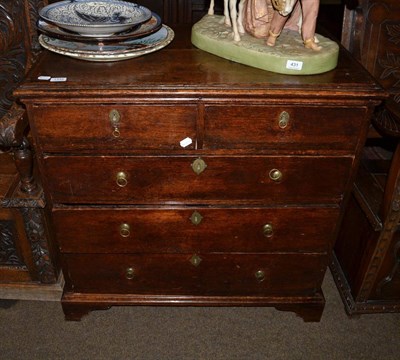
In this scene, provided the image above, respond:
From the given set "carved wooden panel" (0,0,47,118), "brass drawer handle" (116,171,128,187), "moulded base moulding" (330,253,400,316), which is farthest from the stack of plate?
"moulded base moulding" (330,253,400,316)

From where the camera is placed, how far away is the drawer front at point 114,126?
5.20ft

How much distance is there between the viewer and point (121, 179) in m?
1.73

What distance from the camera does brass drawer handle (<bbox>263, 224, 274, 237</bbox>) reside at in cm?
188

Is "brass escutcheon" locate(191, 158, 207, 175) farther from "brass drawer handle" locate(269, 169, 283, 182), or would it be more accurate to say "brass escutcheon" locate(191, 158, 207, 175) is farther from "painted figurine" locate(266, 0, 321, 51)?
"painted figurine" locate(266, 0, 321, 51)

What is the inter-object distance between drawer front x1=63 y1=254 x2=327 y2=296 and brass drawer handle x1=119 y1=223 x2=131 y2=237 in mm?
137

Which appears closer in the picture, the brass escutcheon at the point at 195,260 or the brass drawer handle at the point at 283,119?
the brass drawer handle at the point at 283,119

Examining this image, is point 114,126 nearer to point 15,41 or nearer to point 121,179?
point 121,179

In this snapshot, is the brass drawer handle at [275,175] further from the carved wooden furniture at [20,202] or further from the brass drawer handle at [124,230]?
the carved wooden furniture at [20,202]

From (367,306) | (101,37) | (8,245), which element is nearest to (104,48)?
(101,37)

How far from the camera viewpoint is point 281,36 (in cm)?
177

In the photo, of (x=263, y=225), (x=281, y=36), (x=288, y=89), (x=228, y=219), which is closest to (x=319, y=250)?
(x=263, y=225)

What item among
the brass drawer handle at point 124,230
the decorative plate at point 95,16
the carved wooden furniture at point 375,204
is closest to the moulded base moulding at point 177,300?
the carved wooden furniture at point 375,204

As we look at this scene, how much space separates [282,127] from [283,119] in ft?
0.10

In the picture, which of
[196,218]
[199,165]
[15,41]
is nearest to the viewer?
[199,165]
